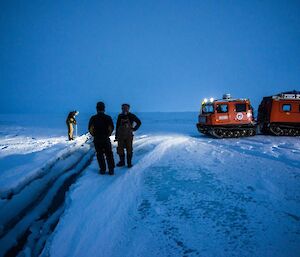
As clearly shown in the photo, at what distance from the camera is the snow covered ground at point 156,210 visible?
3.02 metres

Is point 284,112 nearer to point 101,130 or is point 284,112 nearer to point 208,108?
point 208,108

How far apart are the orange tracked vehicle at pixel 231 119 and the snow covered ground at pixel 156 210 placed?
6.71m

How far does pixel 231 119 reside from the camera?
13.8 m

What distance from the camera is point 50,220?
4059 millimetres

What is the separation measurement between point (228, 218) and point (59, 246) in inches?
94.8

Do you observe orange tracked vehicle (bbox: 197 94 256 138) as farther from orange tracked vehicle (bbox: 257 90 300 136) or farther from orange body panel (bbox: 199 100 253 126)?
orange tracked vehicle (bbox: 257 90 300 136)

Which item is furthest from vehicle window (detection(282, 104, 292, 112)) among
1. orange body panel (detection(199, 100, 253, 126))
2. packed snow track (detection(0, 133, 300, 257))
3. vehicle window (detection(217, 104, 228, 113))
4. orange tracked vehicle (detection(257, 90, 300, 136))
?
packed snow track (detection(0, 133, 300, 257))

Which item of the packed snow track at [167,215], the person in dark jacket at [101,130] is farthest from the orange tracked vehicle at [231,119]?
the person in dark jacket at [101,130]

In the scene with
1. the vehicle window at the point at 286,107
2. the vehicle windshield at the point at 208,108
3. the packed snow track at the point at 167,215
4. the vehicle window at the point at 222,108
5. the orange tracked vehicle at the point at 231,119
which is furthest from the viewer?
the vehicle window at the point at 286,107

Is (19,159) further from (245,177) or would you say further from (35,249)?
(245,177)

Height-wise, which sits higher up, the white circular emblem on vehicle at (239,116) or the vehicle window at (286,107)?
the vehicle window at (286,107)

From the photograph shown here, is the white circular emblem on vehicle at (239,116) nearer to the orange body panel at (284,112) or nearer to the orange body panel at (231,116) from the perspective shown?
the orange body panel at (231,116)

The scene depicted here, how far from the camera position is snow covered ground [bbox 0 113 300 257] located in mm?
3023

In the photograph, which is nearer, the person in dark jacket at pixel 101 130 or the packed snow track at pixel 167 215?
the packed snow track at pixel 167 215
